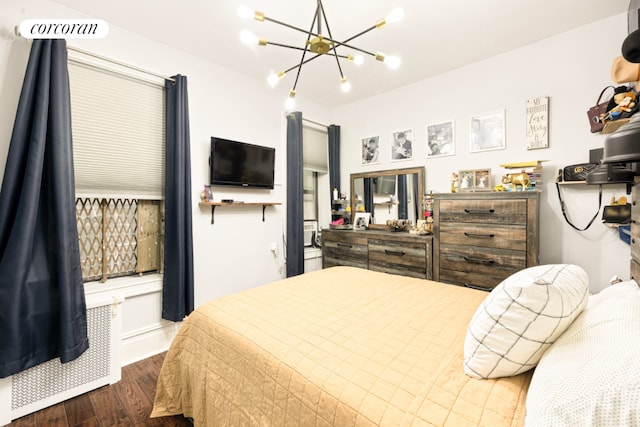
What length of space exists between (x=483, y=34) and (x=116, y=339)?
12.0 feet

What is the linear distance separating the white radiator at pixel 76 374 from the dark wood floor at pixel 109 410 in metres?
0.05

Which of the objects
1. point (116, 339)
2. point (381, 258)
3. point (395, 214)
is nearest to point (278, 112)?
point (395, 214)

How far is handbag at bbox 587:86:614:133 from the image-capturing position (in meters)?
2.10

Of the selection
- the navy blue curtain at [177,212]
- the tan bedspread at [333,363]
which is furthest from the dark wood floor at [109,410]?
the navy blue curtain at [177,212]

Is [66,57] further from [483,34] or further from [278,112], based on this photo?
[483,34]

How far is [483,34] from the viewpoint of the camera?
2320 millimetres

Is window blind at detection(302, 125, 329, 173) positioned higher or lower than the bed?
higher

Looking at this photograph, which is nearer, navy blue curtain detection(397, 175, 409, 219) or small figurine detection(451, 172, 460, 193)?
small figurine detection(451, 172, 460, 193)

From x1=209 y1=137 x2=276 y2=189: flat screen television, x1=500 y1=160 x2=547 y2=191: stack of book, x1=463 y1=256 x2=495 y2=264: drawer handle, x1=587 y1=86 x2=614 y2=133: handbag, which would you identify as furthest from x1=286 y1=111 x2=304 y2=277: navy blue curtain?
x1=587 y1=86 x2=614 y2=133: handbag

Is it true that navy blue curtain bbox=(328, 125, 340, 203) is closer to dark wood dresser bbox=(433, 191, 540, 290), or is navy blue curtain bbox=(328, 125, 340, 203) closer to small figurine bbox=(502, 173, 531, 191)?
dark wood dresser bbox=(433, 191, 540, 290)

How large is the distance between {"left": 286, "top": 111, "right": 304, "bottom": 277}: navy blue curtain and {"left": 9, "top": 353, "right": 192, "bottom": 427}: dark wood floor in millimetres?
1696

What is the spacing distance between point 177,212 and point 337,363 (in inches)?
75.0

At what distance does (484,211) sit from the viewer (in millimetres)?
2367

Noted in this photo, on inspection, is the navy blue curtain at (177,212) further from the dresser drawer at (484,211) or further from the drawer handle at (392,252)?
the dresser drawer at (484,211)
